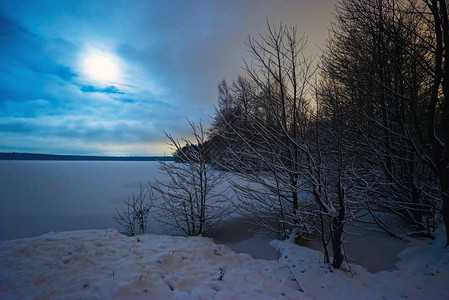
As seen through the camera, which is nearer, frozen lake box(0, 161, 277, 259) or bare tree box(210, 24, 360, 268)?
bare tree box(210, 24, 360, 268)

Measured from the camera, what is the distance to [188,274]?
12.9 feet

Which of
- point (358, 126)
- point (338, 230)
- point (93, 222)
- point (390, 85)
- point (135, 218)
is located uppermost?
point (390, 85)

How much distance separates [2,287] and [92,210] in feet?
30.6

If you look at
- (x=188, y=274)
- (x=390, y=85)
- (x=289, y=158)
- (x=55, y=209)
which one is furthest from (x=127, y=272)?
(x=55, y=209)

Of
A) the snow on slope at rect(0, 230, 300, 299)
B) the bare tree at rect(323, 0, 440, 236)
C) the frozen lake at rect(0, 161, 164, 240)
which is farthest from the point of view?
the frozen lake at rect(0, 161, 164, 240)

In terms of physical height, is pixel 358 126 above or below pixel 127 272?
above

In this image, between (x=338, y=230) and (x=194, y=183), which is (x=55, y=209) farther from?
(x=338, y=230)

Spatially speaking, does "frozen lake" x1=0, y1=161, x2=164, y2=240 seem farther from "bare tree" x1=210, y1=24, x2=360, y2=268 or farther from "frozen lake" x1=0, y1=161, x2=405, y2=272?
"bare tree" x1=210, y1=24, x2=360, y2=268

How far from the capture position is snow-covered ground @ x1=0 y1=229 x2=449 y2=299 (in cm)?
317

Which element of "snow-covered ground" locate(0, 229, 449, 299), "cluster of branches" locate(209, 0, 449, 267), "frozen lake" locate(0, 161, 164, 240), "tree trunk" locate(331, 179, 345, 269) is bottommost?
"frozen lake" locate(0, 161, 164, 240)

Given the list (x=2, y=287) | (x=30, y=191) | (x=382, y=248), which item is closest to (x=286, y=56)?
(x=382, y=248)

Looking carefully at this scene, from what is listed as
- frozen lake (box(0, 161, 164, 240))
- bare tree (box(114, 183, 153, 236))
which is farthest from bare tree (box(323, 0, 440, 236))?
frozen lake (box(0, 161, 164, 240))

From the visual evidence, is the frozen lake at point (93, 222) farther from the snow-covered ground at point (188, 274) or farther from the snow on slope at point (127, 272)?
the snow on slope at point (127, 272)

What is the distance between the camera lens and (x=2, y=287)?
3062 millimetres
